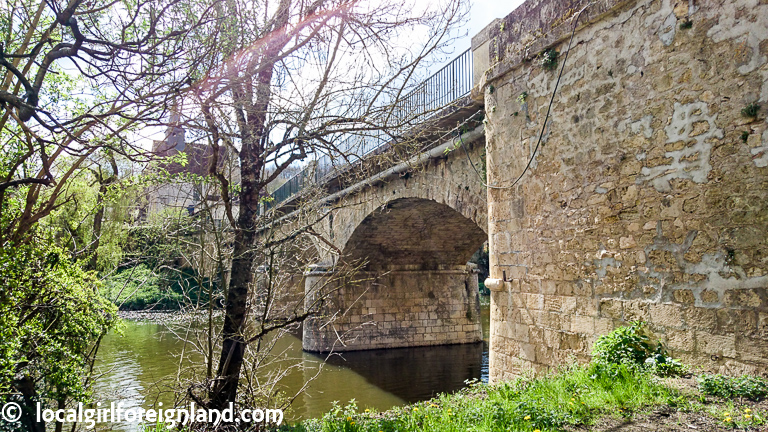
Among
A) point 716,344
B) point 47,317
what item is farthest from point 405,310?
point 716,344

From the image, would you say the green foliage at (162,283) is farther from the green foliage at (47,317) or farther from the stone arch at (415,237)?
the stone arch at (415,237)

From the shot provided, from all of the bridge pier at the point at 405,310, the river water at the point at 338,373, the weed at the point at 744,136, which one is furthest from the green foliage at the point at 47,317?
the bridge pier at the point at 405,310

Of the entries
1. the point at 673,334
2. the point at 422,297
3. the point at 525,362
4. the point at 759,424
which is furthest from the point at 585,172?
the point at 422,297

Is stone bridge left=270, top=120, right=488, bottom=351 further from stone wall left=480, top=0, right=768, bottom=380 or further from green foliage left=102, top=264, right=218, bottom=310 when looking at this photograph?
stone wall left=480, top=0, right=768, bottom=380

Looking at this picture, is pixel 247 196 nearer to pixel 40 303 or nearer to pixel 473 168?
pixel 40 303

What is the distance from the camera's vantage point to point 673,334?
3.81 m

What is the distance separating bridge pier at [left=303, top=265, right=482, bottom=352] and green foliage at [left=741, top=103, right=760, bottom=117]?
11.4 metres

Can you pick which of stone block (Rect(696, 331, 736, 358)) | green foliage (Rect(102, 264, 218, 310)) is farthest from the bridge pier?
stone block (Rect(696, 331, 736, 358))

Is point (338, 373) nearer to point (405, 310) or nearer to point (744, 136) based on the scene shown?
point (405, 310)

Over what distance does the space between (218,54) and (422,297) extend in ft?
40.8

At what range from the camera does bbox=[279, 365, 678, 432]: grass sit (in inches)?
126

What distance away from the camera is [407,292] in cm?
1520

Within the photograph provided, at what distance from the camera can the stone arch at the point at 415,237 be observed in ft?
37.5
